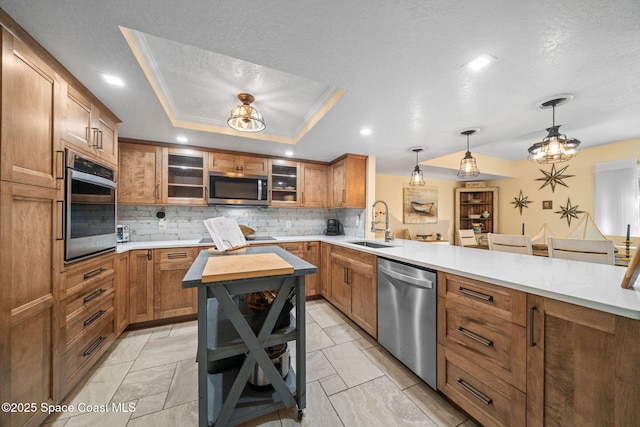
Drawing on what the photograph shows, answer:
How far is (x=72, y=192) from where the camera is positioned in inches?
58.9

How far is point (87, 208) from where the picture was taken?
167cm

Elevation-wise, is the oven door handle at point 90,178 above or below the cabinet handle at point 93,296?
above

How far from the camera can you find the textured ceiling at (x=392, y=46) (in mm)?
1021

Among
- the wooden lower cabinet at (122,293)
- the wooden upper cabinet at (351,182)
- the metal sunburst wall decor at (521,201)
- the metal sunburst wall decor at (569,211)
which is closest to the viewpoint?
the wooden lower cabinet at (122,293)

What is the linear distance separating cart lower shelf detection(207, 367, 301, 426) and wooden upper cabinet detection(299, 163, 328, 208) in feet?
8.28

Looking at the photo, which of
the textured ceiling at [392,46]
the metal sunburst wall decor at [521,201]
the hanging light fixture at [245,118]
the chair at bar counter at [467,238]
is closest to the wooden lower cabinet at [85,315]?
the textured ceiling at [392,46]

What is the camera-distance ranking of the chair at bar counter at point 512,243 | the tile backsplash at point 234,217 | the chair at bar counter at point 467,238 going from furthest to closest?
the chair at bar counter at point 467,238
the tile backsplash at point 234,217
the chair at bar counter at point 512,243

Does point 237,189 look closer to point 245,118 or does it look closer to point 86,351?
point 245,118

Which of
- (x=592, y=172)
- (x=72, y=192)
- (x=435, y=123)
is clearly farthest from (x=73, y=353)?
(x=592, y=172)

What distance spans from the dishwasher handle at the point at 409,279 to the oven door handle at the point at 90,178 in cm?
246

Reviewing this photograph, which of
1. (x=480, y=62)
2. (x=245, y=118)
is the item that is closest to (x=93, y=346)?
(x=245, y=118)

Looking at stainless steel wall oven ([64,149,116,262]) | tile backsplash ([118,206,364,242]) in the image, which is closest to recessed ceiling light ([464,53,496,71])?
tile backsplash ([118,206,364,242])

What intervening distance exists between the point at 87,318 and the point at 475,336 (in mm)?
2743

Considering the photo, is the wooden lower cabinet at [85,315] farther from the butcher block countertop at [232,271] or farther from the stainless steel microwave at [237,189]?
the stainless steel microwave at [237,189]
